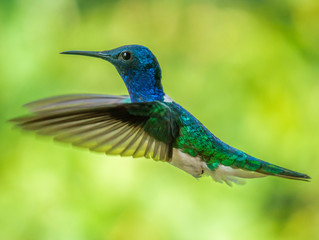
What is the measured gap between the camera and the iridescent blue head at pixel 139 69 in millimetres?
1385

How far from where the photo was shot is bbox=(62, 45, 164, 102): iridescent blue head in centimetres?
138

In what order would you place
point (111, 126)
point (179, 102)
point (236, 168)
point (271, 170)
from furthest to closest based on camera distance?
point (179, 102), point (236, 168), point (271, 170), point (111, 126)

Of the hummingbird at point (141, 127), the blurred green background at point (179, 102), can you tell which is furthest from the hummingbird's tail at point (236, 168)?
the blurred green background at point (179, 102)

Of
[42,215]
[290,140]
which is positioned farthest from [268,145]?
[42,215]

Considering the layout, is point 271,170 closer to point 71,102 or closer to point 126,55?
point 126,55

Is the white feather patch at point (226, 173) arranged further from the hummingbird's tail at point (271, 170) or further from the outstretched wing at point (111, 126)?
the outstretched wing at point (111, 126)

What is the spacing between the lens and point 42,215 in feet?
9.19

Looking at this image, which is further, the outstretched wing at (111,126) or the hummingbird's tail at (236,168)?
the hummingbird's tail at (236,168)

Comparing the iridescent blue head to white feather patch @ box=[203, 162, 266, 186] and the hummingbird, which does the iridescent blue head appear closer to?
the hummingbird

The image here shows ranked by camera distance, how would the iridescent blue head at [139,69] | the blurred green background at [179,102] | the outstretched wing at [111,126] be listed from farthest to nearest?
the blurred green background at [179,102], the iridescent blue head at [139,69], the outstretched wing at [111,126]

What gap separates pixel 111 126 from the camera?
124 centimetres

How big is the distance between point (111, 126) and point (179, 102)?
5.97 ft

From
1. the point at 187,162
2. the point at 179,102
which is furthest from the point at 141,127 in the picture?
the point at 179,102

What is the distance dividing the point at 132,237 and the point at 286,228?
90 cm
